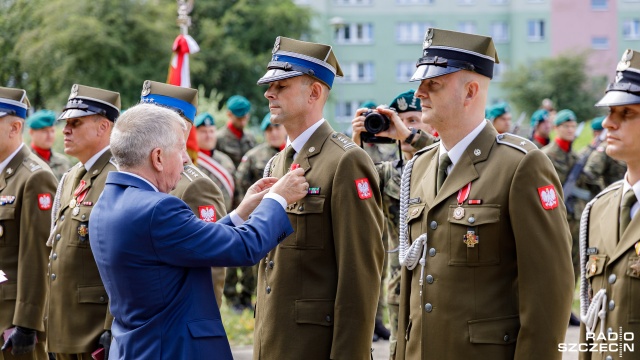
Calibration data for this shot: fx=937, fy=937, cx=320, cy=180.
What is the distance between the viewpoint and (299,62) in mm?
4926

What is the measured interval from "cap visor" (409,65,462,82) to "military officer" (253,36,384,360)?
2.03 feet

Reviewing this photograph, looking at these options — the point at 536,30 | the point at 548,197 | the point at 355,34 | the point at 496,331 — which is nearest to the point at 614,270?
the point at 548,197

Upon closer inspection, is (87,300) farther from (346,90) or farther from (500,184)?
(346,90)

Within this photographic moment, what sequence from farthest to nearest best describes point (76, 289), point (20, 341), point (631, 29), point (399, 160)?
1. point (631, 29)
2. point (399, 160)
3. point (20, 341)
4. point (76, 289)

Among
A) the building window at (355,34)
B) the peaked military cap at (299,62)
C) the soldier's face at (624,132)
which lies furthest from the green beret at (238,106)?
the building window at (355,34)

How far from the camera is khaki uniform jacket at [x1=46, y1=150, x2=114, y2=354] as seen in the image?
5.64 metres

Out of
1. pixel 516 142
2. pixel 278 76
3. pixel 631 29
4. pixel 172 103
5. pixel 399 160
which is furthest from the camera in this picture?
pixel 631 29

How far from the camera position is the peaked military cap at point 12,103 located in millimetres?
6742

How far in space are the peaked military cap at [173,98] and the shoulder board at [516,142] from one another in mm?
2277

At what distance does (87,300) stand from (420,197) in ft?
7.59

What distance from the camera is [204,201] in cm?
532

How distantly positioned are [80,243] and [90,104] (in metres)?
0.94

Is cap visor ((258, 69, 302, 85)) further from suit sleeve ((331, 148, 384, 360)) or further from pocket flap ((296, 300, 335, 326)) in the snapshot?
pocket flap ((296, 300, 335, 326))

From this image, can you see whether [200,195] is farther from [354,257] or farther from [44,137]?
[44,137]
